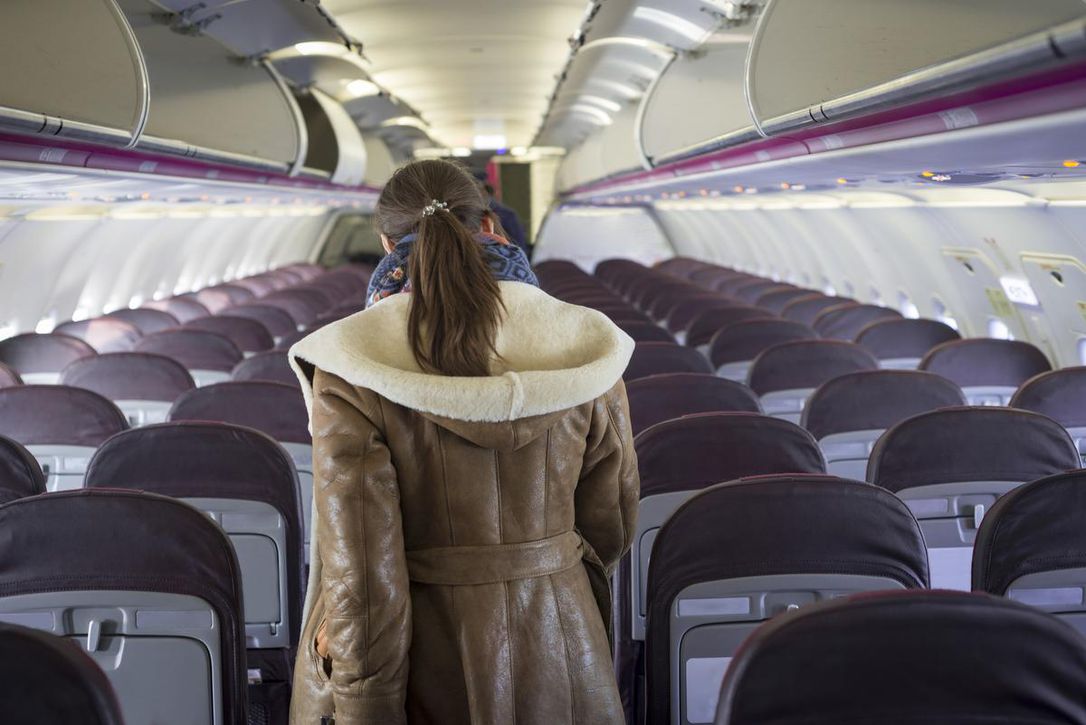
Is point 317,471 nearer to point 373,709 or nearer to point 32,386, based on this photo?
point 373,709

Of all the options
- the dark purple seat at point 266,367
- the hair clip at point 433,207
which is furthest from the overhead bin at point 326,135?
the hair clip at point 433,207

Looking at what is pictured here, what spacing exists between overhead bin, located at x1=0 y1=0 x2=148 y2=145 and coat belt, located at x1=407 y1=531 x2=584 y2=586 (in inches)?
109

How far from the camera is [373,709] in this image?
8.46 ft

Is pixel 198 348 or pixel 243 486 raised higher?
pixel 198 348

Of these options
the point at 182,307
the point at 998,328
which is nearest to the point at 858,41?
the point at 998,328

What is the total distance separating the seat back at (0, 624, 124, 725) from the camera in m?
1.92

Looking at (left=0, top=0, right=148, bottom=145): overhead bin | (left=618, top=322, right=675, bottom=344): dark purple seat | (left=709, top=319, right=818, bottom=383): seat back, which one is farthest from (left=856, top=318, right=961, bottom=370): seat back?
(left=0, top=0, right=148, bottom=145): overhead bin

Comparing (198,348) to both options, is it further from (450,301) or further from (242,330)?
(450,301)

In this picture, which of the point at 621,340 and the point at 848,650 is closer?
the point at 848,650

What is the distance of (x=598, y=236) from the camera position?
1109 inches

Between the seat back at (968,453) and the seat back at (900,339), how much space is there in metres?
4.27

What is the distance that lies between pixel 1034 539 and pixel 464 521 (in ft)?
4.88

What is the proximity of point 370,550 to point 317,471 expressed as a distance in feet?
0.68

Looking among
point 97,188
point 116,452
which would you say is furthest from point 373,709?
point 97,188
